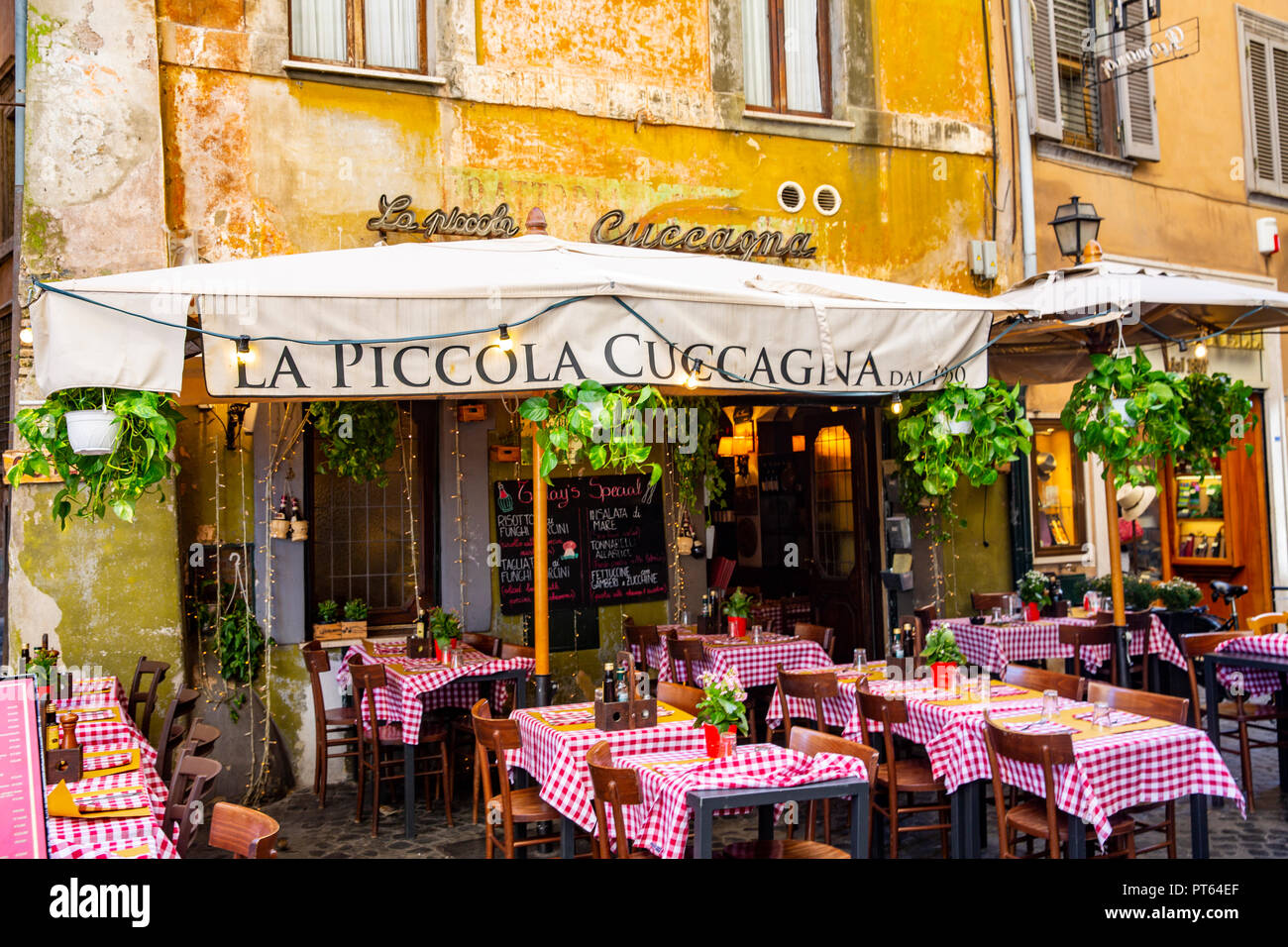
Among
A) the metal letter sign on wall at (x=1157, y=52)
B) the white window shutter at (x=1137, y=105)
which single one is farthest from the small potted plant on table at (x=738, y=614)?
the metal letter sign on wall at (x=1157, y=52)

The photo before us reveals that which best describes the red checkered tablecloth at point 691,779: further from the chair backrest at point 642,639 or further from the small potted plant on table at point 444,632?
the chair backrest at point 642,639

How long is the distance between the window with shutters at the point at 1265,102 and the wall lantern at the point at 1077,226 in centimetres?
528

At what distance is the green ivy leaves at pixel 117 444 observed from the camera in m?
4.84

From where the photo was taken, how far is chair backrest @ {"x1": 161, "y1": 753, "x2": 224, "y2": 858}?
13.5 feet

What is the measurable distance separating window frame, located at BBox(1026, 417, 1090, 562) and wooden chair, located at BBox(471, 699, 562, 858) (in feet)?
22.0

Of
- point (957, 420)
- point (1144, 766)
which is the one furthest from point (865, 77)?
point (1144, 766)

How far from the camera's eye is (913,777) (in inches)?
242

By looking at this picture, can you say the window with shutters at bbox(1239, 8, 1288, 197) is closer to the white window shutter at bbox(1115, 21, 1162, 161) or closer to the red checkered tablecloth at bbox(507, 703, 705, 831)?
the white window shutter at bbox(1115, 21, 1162, 161)

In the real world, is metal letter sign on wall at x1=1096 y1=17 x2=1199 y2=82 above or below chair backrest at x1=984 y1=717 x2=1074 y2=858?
above

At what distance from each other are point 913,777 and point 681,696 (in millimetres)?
1318

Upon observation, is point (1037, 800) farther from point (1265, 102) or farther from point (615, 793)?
point (1265, 102)

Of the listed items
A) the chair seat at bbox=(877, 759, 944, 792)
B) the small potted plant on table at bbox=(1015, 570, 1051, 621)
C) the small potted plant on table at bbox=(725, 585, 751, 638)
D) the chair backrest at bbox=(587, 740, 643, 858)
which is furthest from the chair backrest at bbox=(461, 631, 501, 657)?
the small potted plant on table at bbox=(1015, 570, 1051, 621)
